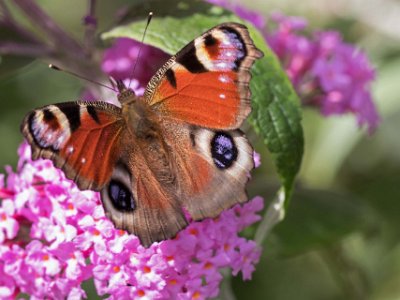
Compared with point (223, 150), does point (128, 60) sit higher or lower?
lower

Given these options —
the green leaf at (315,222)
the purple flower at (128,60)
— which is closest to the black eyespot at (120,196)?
the purple flower at (128,60)

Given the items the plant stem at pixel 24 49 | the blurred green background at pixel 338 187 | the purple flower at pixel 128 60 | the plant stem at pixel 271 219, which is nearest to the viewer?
the plant stem at pixel 271 219

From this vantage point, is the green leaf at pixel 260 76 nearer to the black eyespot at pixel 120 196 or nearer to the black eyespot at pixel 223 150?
the black eyespot at pixel 223 150

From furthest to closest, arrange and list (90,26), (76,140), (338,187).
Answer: (338,187), (90,26), (76,140)

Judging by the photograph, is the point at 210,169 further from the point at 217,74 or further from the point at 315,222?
the point at 315,222

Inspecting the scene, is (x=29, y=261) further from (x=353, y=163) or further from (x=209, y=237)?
(x=353, y=163)

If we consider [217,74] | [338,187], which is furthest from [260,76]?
[338,187]

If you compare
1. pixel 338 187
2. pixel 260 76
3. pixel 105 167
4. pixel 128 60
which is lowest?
pixel 338 187
